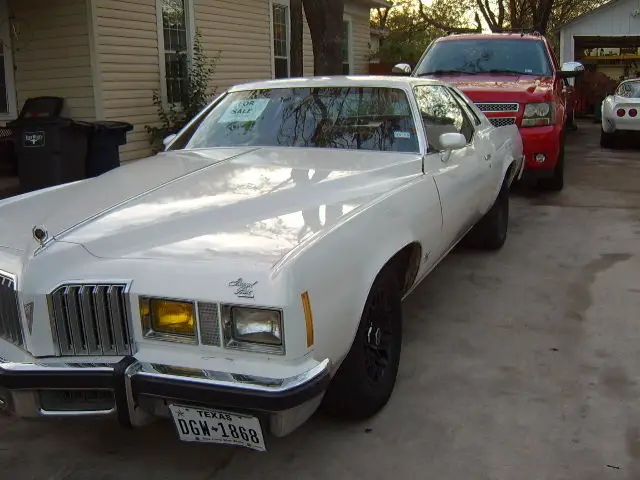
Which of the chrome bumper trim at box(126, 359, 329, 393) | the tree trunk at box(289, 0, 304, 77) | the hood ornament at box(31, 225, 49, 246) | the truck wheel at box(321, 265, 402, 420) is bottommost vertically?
the truck wheel at box(321, 265, 402, 420)

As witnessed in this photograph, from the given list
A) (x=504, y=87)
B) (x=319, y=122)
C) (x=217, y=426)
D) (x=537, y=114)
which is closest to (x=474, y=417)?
(x=217, y=426)

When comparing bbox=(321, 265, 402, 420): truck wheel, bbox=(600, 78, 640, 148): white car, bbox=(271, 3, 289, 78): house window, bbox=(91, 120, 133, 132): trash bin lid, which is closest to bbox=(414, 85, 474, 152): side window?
bbox=(321, 265, 402, 420): truck wheel

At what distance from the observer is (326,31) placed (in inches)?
344

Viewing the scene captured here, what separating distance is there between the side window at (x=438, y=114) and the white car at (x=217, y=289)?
0.53 m

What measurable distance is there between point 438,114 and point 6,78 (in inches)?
281

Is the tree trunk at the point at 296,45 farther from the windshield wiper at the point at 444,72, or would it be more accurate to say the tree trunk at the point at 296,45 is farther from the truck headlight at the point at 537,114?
the truck headlight at the point at 537,114

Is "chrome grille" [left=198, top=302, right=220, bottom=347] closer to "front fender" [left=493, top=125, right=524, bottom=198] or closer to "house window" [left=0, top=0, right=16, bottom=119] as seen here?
"front fender" [left=493, top=125, right=524, bottom=198]

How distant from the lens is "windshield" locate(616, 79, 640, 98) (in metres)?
13.7

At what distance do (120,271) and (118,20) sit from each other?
25.7 feet

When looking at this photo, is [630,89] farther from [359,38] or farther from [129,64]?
[129,64]

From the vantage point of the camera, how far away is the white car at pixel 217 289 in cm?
242

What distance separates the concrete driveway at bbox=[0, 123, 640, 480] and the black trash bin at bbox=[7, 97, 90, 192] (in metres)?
4.52

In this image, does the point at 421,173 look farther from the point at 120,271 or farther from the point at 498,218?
the point at 498,218

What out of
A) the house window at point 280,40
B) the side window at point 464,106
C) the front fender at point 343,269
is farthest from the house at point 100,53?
the front fender at point 343,269
